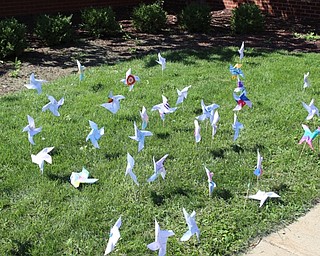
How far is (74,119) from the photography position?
5664 mm

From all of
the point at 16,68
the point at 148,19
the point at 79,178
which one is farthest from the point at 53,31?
the point at 79,178

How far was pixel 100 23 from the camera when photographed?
33.2 feet

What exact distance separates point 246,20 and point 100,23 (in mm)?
3117

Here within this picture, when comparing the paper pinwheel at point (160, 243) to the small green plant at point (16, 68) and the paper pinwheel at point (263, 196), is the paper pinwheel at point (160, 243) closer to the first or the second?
the paper pinwheel at point (263, 196)

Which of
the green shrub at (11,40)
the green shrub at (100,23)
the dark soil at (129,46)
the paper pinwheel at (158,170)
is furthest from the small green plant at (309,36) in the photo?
the paper pinwheel at (158,170)

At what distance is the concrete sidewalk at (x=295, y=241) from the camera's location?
11.3 ft

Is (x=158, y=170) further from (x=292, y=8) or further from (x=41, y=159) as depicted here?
(x=292, y=8)

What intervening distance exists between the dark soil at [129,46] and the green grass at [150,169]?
0.81 m

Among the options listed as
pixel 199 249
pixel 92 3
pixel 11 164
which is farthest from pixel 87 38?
pixel 199 249

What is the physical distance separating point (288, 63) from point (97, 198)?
507 cm

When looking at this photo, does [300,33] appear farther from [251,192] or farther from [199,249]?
[199,249]

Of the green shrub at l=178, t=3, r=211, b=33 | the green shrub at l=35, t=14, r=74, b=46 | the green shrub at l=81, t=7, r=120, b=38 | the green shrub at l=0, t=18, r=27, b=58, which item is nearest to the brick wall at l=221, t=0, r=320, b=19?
the green shrub at l=178, t=3, r=211, b=33

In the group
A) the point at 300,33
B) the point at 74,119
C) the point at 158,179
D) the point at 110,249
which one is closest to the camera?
the point at 110,249

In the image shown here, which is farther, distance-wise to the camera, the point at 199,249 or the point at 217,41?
the point at 217,41
